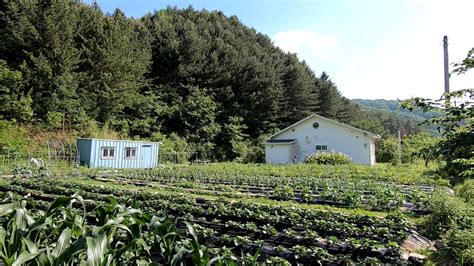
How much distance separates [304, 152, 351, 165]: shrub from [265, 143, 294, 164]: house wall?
251cm

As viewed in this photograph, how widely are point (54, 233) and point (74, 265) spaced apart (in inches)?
15.8

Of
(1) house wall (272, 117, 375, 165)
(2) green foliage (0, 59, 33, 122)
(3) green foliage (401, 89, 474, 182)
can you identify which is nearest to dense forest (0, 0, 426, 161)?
(2) green foliage (0, 59, 33, 122)

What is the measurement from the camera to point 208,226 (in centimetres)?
548

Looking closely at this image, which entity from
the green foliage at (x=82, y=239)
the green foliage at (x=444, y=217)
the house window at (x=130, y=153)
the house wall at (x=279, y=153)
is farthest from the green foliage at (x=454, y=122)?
Answer: the house wall at (x=279, y=153)

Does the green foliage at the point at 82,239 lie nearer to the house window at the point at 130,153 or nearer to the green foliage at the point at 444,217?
the green foliage at the point at 444,217

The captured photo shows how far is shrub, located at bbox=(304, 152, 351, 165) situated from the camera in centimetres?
2338

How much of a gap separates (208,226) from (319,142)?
2247 cm

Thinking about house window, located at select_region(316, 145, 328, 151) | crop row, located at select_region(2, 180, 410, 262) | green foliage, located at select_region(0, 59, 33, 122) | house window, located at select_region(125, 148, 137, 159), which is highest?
green foliage, located at select_region(0, 59, 33, 122)

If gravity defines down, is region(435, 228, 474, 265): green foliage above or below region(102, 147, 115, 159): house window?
below

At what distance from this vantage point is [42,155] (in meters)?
17.9

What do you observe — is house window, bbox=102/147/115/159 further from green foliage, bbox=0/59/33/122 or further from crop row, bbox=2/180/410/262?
crop row, bbox=2/180/410/262

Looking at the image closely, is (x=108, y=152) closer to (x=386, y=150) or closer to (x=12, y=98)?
(x=12, y=98)

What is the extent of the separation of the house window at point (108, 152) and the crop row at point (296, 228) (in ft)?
43.0

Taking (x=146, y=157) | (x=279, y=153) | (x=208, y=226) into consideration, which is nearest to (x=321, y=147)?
(x=279, y=153)
